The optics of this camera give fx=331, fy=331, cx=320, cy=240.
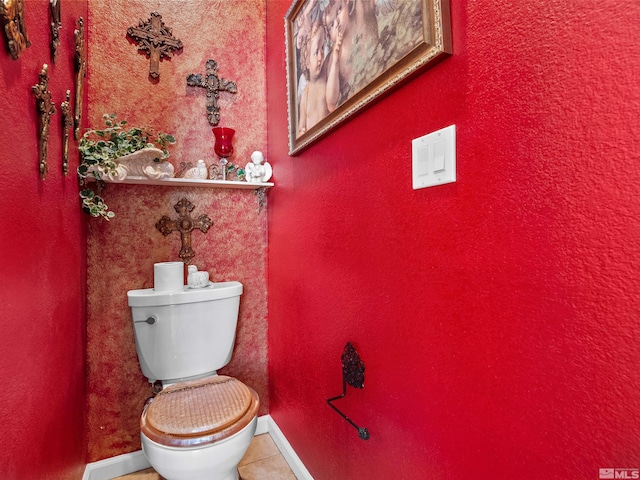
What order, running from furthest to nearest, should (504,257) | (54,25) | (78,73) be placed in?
1. (78,73)
2. (54,25)
3. (504,257)

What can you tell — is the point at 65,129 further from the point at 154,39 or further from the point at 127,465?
the point at 127,465

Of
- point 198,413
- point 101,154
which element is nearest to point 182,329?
point 198,413

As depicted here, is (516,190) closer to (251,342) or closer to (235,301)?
(235,301)

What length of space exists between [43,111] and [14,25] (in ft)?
0.85

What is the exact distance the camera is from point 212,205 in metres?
1.79

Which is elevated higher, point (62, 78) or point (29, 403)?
point (62, 78)

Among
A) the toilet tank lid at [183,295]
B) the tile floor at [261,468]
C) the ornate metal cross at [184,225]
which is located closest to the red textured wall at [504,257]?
the tile floor at [261,468]

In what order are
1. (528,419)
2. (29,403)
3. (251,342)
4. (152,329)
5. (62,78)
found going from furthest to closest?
(251,342), (152,329), (62,78), (29,403), (528,419)

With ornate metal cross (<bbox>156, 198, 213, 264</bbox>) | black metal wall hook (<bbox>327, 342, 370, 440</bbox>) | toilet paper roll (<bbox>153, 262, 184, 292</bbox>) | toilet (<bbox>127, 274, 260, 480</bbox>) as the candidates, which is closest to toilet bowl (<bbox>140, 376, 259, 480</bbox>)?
toilet (<bbox>127, 274, 260, 480</bbox>)

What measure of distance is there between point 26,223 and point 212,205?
1007 millimetres

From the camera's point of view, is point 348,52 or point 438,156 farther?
point 348,52

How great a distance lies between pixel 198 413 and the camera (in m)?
1.19

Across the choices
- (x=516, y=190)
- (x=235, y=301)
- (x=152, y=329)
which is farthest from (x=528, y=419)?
(x=152, y=329)

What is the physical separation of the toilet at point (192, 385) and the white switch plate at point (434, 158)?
40.7 inches
